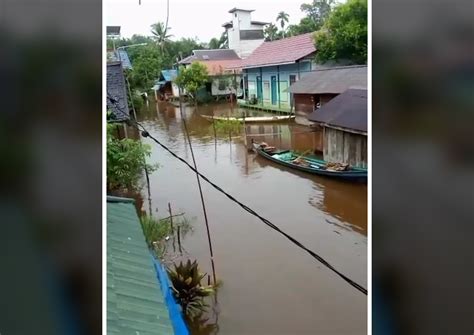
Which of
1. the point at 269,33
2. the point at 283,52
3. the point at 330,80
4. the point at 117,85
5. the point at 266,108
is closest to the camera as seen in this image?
the point at 117,85

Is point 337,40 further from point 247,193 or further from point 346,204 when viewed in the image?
point 346,204

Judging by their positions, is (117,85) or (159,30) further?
(117,85)

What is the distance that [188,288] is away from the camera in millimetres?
3184

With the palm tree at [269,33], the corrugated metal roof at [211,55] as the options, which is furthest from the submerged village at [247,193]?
the palm tree at [269,33]

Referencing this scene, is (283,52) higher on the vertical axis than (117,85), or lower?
higher

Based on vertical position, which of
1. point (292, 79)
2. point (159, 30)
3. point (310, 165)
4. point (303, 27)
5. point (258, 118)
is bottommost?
point (310, 165)

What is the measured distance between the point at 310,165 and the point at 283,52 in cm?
498

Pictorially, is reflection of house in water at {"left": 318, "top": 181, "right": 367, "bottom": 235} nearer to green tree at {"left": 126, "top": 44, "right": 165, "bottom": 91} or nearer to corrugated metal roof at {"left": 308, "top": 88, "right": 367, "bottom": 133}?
corrugated metal roof at {"left": 308, "top": 88, "right": 367, "bottom": 133}

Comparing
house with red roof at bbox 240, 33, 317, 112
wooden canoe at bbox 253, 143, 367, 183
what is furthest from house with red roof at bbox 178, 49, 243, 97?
wooden canoe at bbox 253, 143, 367, 183

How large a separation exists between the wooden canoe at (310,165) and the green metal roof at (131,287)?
11.7 feet

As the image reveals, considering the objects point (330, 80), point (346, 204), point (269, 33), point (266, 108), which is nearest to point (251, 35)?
point (269, 33)

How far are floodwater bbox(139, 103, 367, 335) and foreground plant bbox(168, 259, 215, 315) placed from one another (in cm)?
16
